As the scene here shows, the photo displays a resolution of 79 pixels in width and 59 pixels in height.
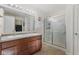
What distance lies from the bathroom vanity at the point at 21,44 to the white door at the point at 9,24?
180 millimetres

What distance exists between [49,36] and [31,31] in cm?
51

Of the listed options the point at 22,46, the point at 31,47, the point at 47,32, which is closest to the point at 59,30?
the point at 47,32

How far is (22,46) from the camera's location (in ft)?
7.30

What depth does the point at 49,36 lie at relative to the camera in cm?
254

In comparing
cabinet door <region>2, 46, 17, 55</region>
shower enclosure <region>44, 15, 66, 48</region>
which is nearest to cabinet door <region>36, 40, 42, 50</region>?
shower enclosure <region>44, 15, 66, 48</region>

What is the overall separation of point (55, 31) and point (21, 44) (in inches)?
38.3

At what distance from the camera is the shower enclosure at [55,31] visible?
2383 mm

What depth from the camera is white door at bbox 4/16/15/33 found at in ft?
6.68

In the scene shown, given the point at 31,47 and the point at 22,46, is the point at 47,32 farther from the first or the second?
the point at 22,46

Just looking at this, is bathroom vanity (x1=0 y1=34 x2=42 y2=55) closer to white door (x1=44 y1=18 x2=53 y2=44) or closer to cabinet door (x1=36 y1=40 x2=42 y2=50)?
cabinet door (x1=36 y1=40 x2=42 y2=50)

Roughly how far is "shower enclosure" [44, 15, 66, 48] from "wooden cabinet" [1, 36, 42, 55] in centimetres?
28

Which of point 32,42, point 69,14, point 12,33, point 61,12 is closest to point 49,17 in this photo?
point 61,12

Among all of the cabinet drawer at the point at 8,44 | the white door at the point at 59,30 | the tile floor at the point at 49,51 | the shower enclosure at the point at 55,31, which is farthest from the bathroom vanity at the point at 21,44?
the white door at the point at 59,30

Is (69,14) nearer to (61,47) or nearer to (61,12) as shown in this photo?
(61,12)
